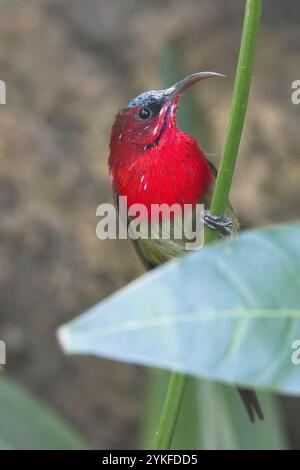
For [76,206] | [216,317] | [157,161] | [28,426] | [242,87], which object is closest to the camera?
[216,317]

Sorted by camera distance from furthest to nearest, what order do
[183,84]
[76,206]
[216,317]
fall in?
[76,206] → [183,84] → [216,317]

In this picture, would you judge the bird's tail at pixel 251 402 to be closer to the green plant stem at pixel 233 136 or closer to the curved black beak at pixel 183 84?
the curved black beak at pixel 183 84

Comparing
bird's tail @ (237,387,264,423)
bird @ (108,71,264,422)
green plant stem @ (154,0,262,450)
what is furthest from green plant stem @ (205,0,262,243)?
bird's tail @ (237,387,264,423)

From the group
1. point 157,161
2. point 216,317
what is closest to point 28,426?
point 157,161

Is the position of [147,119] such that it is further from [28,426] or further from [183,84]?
[28,426]

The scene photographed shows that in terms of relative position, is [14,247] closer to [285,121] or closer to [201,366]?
[285,121]

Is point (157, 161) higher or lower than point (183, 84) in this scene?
lower

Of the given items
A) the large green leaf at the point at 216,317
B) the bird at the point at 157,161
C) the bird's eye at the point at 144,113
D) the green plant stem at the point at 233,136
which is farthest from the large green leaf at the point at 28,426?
the large green leaf at the point at 216,317
